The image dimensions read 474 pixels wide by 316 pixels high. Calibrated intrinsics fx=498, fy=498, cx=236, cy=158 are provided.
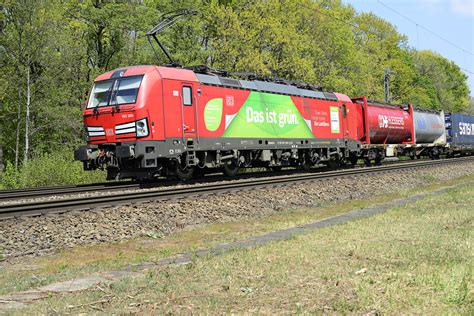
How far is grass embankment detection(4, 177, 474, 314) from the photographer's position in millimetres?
4855

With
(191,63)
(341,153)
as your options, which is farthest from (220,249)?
(191,63)

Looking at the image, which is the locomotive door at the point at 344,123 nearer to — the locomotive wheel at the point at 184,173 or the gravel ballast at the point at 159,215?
the gravel ballast at the point at 159,215

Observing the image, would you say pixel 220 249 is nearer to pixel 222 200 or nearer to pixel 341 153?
pixel 222 200

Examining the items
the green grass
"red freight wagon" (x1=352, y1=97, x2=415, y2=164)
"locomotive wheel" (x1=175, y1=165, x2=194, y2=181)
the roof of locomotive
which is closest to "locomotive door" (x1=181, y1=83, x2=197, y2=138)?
the roof of locomotive

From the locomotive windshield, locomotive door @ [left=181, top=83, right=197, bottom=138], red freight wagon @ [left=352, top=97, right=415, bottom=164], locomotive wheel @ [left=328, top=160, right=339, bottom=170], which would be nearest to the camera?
the locomotive windshield

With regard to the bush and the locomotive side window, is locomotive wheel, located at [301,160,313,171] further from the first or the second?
the bush

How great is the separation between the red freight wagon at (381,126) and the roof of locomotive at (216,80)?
4647 millimetres

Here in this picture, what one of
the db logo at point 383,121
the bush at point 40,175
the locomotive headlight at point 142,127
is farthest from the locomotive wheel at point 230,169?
the db logo at point 383,121

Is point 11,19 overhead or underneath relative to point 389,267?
overhead

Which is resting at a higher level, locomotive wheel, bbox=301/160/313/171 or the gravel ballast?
locomotive wheel, bbox=301/160/313/171

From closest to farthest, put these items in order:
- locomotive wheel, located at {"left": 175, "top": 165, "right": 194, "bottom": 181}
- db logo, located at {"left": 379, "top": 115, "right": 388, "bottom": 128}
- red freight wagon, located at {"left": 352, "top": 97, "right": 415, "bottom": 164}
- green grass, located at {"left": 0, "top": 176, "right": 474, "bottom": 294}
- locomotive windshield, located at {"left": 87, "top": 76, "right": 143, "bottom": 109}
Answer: green grass, located at {"left": 0, "top": 176, "right": 474, "bottom": 294} < locomotive windshield, located at {"left": 87, "top": 76, "right": 143, "bottom": 109} < locomotive wheel, located at {"left": 175, "top": 165, "right": 194, "bottom": 181} < red freight wagon, located at {"left": 352, "top": 97, "right": 415, "bottom": 164} < db logo, located at {"left": 379, "top": 115, "right": 388, "bottom": 128}

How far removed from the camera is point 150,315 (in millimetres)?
4637

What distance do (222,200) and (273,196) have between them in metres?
2.23

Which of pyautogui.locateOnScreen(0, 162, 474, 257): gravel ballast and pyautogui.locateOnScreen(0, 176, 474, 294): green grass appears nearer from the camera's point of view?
pyautogui.locateOnScreen(0, 176, 474, 294): green grass
